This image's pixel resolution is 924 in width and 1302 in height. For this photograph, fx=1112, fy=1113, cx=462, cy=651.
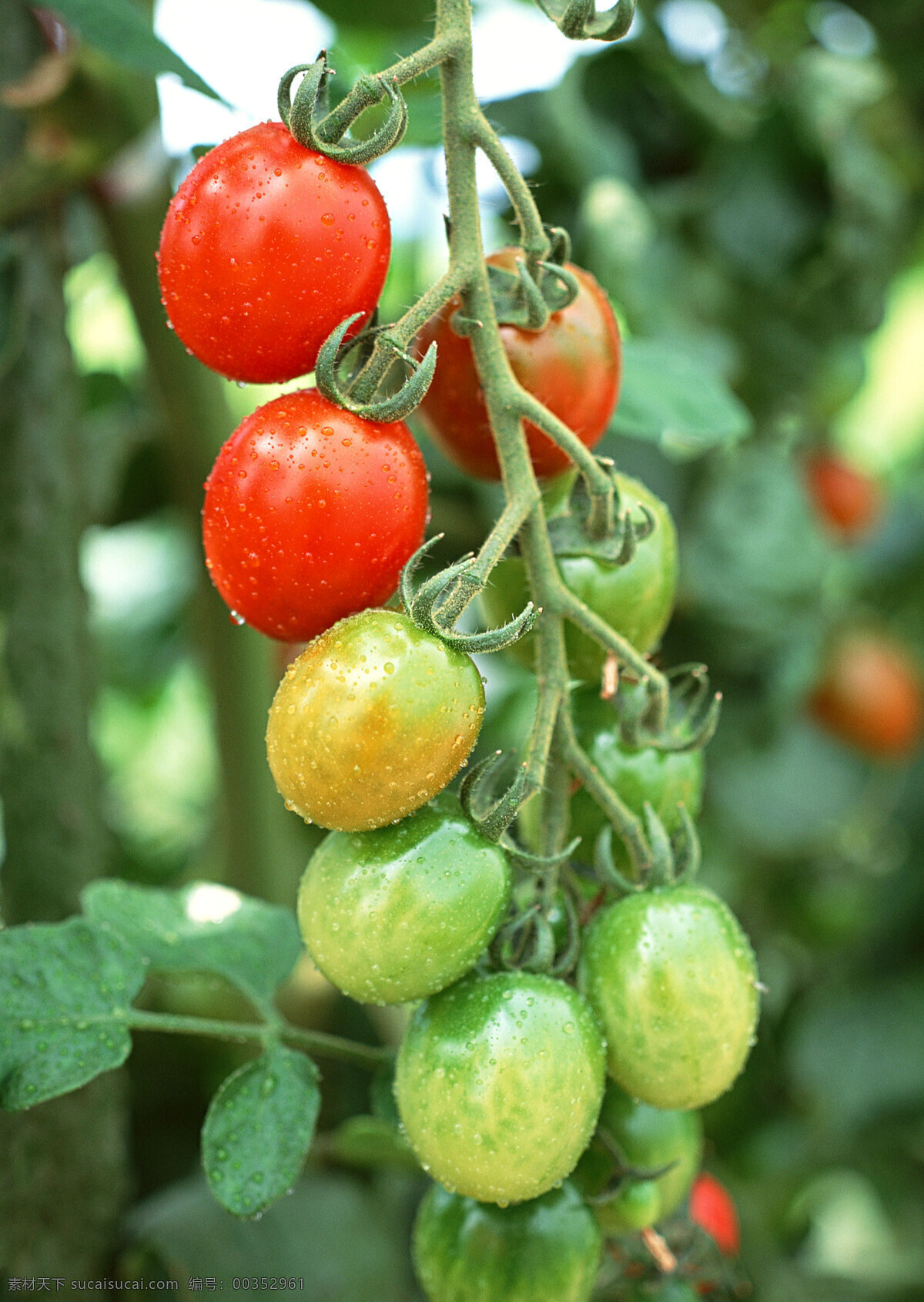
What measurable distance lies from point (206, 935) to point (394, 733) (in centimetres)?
28

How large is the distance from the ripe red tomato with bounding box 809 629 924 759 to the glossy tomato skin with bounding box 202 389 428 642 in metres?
1.21

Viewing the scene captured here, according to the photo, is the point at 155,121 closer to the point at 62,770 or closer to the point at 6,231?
the point at 6,231

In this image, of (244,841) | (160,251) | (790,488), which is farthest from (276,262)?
(790,488)

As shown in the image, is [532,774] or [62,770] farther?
[62,770]

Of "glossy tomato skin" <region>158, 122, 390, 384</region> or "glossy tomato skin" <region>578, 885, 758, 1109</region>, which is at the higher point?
"glossy tomato skin" <region>158, 122, 390, 384</region>

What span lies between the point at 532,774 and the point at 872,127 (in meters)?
1.19

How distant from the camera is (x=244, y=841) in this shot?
1030 millimetres

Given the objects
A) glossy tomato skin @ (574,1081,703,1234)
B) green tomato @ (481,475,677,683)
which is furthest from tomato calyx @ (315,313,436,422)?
glossy tomato skin @ (574,1081,703,1234)

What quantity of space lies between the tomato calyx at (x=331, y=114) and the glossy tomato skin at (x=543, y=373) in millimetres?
88

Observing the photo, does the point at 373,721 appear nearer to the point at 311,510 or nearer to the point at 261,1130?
the point at 311,510

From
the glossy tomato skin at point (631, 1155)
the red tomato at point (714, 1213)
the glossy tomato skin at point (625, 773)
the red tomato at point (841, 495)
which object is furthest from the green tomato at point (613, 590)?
the red tomato at point (841, 495)

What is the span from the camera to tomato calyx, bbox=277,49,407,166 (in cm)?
40

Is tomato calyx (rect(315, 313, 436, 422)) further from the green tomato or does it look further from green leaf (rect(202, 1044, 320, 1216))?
green leaf (rect(202, 1044, 320, 1216))

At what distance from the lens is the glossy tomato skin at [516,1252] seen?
1.71ft
